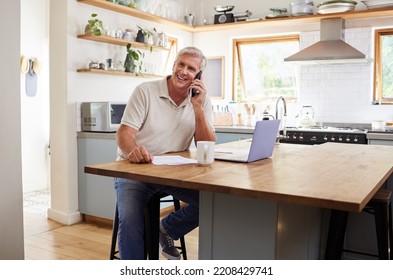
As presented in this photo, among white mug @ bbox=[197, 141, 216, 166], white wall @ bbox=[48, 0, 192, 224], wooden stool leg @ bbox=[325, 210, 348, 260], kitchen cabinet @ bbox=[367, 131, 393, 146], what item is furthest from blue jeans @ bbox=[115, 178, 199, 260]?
kitchen cabinet @ bbox=[367, 131, 393, 146]

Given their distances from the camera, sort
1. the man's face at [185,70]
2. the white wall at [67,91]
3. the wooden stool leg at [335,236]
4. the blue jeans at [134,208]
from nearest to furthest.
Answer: the blue jeans at [134,208]
the wooden stool leg at [335,236]
the man's face at [185,70]
the white wall at [67,91]

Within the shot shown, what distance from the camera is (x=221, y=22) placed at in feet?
18.0

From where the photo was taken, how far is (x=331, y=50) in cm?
456

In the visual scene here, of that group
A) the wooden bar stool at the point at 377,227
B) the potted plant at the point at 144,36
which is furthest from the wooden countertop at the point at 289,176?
the potted plant at the point at 144,36

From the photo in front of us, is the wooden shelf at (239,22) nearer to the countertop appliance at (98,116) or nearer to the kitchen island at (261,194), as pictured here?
the countertop appliance at (98,116)

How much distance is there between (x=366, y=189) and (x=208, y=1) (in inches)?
187

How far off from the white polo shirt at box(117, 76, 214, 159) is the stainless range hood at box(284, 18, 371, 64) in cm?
238

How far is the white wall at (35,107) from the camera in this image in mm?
5430

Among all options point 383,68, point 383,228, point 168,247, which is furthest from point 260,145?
point 383,68

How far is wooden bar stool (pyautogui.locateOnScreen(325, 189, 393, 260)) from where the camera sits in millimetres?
2301

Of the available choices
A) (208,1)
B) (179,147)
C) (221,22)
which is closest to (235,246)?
(179,147)

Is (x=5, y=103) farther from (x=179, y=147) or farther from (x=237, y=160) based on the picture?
(x=237, y=160)

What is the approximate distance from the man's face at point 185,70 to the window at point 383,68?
119 inches

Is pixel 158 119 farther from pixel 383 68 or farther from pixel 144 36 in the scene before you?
pixel 383 68
